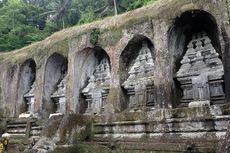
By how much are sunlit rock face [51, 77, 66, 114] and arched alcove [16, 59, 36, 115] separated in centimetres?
237

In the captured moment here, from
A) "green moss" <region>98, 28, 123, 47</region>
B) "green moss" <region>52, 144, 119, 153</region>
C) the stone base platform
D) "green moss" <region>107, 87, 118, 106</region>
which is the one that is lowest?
"green moss" <region>52, 144, 119, 153</region>

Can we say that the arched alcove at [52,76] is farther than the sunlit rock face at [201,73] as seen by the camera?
Yes

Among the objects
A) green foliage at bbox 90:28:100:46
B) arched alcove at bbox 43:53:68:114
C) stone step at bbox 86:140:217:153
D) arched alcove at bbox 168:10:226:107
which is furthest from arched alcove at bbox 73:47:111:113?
stone step at bbox 86:140:217:153

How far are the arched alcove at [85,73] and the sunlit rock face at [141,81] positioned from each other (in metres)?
1.94

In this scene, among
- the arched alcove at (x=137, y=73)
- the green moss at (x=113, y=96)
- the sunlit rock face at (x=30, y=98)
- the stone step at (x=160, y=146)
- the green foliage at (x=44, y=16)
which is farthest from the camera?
the green foliage at (x=44, y=16)

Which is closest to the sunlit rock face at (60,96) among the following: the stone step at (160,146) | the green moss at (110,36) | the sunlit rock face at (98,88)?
the sunlit rock face at (98,88)

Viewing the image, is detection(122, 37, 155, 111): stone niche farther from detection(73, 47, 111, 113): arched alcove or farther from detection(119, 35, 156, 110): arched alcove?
detection(73, 47, 111, 113): arched alcove

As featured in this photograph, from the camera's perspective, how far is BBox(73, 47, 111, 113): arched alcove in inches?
527

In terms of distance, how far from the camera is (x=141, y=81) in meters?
11.4

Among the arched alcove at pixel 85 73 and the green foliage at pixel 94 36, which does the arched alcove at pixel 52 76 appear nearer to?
the arched alcove at pixel 85 73

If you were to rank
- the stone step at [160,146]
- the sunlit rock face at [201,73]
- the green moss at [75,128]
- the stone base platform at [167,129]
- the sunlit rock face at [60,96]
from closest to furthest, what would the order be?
the stone step at [160,146], the stone base platform at [167,129], the green moss at [75,128], the sunlit rock face at [201,73], the sunlit rock face at [60,96]

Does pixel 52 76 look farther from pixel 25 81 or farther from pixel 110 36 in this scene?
pixel 110 36

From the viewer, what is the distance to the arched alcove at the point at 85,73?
13.4 metres

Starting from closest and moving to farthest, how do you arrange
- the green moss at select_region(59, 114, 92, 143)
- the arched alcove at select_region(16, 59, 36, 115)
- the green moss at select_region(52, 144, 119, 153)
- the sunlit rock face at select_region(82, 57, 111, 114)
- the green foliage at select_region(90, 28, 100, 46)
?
the green moss at select_region(52, 144, 119, 153) < the green moss at select_region(59, 114, 92, 143) < the green foliage at select_region(90, 28, 100, 46) < the sunlit rock face at select_region(82, 57, 111, 114) < the arched alcove at select_region(16, 59, 36, 115)
